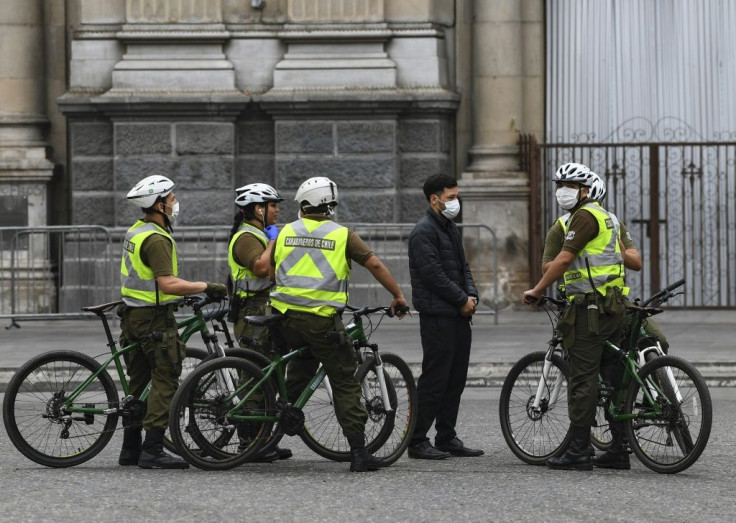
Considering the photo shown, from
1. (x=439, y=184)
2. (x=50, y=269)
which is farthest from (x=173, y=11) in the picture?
(x=439, y=184)

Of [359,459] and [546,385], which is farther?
[546,385]

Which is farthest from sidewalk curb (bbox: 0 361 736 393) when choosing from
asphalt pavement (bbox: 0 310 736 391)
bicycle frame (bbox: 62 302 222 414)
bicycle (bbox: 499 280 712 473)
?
bicycle frame (bbox: 62 302 222 414)

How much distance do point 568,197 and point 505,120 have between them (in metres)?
10.2

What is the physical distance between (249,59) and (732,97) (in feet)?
18.5

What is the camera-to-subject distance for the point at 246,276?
9.96m

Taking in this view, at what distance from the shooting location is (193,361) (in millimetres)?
10023

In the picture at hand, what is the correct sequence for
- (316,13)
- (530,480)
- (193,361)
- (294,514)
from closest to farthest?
(294,514) < (530,480) < (193,361) < (316,13)

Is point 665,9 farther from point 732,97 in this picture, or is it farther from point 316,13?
point 316,13

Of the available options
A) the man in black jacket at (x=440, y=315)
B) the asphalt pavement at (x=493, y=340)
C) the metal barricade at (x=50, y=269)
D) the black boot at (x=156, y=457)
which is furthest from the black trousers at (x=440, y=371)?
the metal barricade at (x=50, y=269)

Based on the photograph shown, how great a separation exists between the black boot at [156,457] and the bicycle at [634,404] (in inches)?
74.0

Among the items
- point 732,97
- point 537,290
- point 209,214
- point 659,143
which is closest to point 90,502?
point 537,290

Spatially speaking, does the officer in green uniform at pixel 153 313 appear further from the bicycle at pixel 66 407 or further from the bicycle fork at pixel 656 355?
the bicycle fork at pixel 656 355

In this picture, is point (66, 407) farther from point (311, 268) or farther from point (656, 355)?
point (656, 355)

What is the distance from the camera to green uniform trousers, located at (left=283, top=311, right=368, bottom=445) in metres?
8.95
